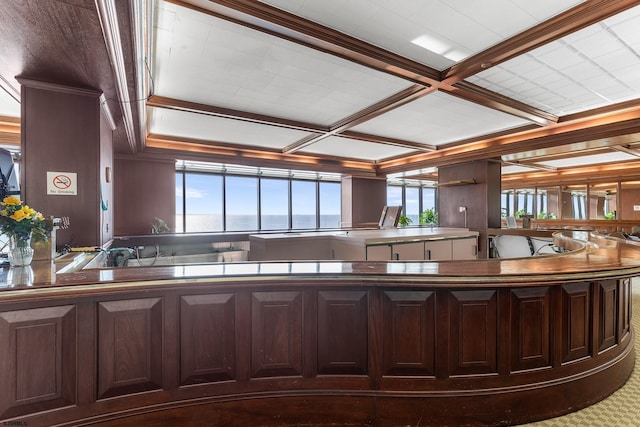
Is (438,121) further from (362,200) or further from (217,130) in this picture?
(362,200)

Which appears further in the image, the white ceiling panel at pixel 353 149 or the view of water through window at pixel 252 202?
the view of water through window at pixel 252 202

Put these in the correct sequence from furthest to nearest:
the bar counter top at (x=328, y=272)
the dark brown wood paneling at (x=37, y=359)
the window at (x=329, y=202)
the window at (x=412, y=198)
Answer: the window at (x=412, y=198), the window at (x=329, y=202), the bar counter top at (x=328, y=272), the dark brown wood paneling at (x=37, y=359)

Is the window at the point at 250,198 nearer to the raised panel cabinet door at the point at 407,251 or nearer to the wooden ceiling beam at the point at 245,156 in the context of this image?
the wooden ceiling beam at the point at 245,156

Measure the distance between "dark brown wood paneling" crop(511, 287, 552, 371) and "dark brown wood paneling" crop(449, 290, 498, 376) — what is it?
0.42ft

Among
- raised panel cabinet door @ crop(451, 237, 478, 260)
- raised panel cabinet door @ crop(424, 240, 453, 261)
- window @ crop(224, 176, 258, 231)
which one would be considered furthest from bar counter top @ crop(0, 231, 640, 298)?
window @ crop(224, 176, 258, 231)

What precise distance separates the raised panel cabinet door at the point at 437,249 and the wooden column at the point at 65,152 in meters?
3.77

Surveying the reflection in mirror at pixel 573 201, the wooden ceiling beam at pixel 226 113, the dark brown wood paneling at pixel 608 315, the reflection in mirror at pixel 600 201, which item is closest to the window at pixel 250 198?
the wooden ceiling beam at pixel 226 113

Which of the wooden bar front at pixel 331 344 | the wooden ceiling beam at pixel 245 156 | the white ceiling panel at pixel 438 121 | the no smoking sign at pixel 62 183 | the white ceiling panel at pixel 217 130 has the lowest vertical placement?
the wooden bar front at pixel 331 344

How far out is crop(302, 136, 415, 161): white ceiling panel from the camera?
6.29 m

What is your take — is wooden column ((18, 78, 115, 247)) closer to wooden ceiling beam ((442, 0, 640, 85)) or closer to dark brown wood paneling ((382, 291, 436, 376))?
dark brown wood paneling ((382, 291, 436, 376))

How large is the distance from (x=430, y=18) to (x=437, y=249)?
294 centimetres

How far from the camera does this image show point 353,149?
6965 mm

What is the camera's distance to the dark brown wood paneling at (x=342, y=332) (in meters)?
1.70

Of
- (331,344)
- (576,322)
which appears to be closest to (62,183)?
Answer: (331,344)
